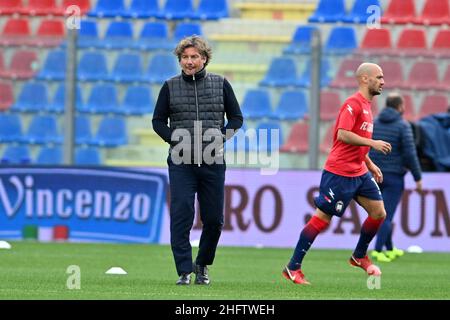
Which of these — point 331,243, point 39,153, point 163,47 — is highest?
point 163,47

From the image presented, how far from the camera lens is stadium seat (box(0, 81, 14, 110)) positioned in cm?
1995

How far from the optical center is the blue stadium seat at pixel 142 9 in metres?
22.7

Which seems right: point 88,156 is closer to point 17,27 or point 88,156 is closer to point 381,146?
point 17,27

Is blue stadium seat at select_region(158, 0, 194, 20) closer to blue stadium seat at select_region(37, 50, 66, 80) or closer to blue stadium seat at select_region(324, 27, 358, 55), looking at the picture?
blue stadium seat at select_region(324, 27, 358, 55)

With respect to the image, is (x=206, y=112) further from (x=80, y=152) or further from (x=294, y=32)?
(x=294, y=32)

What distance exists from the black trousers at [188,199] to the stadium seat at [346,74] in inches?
337

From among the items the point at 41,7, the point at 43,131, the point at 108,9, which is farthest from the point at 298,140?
the point at 41,7

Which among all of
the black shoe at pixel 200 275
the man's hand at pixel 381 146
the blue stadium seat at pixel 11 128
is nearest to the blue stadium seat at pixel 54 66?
the blue stadium seat at pixel 11 128

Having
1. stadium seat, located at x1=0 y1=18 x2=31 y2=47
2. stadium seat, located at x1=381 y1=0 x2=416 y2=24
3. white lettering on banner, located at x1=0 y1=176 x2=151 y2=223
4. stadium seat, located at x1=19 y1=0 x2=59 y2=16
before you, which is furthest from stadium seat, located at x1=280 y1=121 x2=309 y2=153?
stadium seat, located at x1=19 y1=0 x2=59 y2=16

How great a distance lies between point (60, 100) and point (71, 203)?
78.0 inches

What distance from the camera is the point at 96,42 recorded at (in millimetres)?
19422

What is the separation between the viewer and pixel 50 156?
63.1 feet

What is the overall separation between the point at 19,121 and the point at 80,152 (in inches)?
45.3
